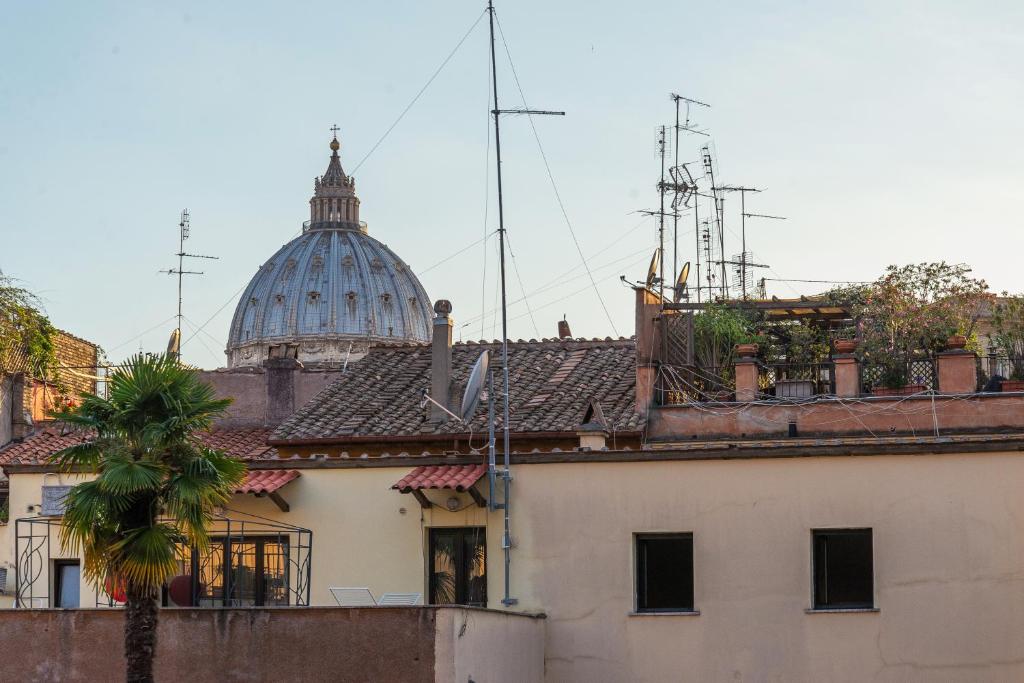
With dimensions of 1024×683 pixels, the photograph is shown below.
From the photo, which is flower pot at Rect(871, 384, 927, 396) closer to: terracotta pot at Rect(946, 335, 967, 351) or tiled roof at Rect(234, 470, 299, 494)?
terracotta pot at Rect(946, 335, 967, 351)

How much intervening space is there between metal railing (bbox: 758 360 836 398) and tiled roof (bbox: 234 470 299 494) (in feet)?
24.3

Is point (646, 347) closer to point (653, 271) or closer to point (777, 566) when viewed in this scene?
point (653, 271)

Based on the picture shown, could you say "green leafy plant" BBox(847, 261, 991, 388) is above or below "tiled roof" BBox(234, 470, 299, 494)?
above

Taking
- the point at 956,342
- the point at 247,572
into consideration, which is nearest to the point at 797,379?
the point at 956,342

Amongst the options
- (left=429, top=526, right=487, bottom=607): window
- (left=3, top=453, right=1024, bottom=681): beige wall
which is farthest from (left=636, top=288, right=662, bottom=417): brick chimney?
(left=3, top=453, right=1024, bottom=681): beige wall

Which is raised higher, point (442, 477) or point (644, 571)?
point (442, 477)

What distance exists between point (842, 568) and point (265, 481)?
6.73 meters

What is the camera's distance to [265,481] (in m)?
20.6

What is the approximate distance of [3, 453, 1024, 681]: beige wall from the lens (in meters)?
17.9

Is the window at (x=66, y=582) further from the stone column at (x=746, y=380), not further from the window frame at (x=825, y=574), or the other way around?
the window frame at (x=825, y=574)

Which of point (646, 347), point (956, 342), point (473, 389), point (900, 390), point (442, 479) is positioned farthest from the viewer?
point (646, 347)

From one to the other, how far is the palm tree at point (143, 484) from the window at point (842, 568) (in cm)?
617

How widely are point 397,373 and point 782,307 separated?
6.90 meters

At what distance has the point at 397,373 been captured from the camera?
1187 inches
